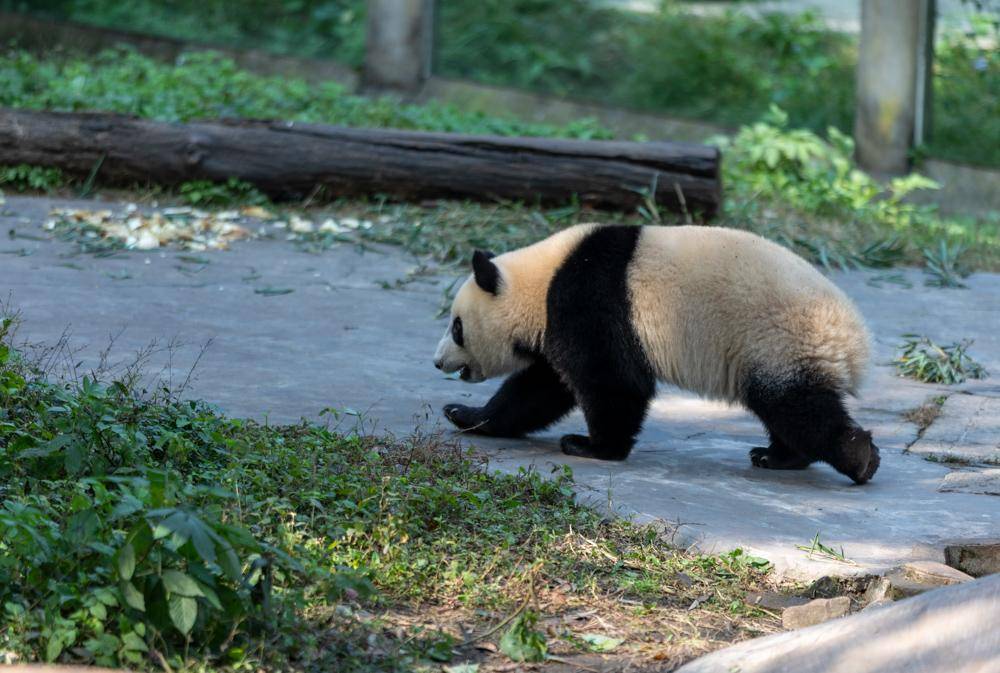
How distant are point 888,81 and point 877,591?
8.19 m

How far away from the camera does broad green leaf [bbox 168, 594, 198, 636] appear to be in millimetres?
2916

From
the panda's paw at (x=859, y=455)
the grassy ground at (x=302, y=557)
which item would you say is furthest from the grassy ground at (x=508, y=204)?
the grassy ground at (x=302, y=557)

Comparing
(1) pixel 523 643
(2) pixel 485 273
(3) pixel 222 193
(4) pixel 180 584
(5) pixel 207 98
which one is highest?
(5) pixel 207 98

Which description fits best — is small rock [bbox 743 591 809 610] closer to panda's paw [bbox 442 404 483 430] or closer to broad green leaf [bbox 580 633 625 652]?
broad green leaf [bbox 580 633 625 652]

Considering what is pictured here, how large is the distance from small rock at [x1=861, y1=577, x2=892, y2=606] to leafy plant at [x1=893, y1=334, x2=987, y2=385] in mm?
2846

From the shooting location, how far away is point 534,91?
12.8 m

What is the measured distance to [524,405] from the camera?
5418mm

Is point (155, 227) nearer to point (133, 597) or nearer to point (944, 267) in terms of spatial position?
point (944, 267)

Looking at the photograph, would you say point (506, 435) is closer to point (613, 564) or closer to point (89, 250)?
point (613, 564)

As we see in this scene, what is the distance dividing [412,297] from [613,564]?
3.76 metres

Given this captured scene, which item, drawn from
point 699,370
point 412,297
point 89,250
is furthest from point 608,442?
point 89,250

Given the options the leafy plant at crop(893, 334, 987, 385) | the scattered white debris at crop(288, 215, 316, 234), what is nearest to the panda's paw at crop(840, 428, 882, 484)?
the leafy plant at crop(893, 334, 987, 385)

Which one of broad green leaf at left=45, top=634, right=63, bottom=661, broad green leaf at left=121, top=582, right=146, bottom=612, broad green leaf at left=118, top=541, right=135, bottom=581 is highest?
broad green leaf at left=118, top=541, right=135, bottom=581

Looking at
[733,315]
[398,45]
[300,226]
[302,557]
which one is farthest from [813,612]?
[398,45]
